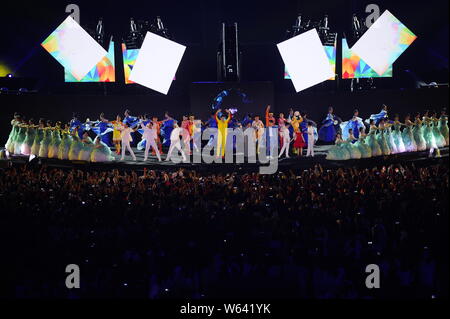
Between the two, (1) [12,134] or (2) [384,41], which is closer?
(1) [12,134]

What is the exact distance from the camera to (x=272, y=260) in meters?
Answer: 7.71

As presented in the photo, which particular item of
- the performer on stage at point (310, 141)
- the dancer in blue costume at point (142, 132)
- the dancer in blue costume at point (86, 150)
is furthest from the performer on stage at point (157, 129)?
the performer on stage at point (310, 141)

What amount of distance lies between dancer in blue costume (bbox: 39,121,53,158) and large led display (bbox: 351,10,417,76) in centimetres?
620

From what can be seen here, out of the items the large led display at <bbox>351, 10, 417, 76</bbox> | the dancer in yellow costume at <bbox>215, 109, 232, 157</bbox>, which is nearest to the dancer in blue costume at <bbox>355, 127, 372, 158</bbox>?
the large led display at <bbox>351, 10, 417, 76</bbox>

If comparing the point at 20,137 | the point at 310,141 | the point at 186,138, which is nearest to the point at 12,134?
the point at 20,137

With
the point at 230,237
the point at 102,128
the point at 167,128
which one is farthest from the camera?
the point at 102,128

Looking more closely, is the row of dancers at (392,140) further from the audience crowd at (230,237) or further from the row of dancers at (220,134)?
the audience crowd at (230,237)

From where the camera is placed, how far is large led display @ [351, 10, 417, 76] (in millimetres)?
10953

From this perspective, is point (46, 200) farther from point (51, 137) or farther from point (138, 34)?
point (138, 34)

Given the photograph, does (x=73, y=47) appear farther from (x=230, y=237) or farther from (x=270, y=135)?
(x=230, y=237)

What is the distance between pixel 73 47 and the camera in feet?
37.2

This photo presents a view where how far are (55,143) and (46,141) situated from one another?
194mm
